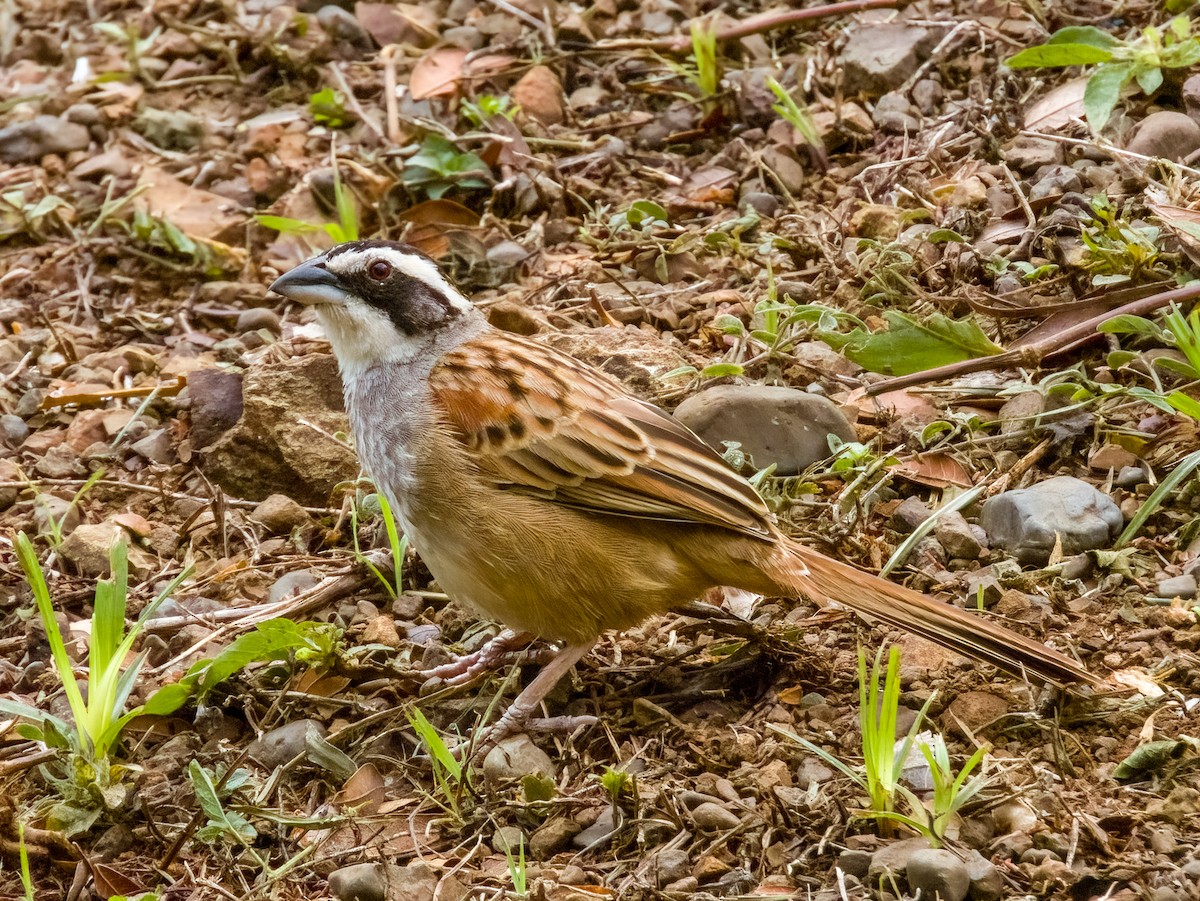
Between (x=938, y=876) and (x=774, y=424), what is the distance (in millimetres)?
2132

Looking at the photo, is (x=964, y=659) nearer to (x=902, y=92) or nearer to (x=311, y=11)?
(x=902, y=92)

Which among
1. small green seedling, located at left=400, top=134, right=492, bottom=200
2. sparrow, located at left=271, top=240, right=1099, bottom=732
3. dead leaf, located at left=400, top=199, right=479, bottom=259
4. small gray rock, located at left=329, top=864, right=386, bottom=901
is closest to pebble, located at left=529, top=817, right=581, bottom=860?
small gray rock, located at left=329, top=864, right=386, bottom=901

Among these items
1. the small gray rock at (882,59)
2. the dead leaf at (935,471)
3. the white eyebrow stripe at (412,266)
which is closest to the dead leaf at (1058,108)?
the small gray rock at (882,59)

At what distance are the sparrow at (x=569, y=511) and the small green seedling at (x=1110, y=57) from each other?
2.39 meters

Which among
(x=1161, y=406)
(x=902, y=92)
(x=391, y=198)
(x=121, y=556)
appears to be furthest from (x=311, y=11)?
(x=1161, y=406)

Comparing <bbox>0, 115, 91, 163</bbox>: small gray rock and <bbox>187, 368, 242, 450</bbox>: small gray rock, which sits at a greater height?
<bbox>0, 115, 91, 163</bbox>: small gray rock

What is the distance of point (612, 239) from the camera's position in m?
6.82

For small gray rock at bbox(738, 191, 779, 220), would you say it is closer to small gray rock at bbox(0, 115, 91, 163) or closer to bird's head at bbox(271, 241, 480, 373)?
bird's head at bbox(271, 241, 480, 373)

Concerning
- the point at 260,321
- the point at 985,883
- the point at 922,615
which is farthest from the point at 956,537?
the point at 260,321

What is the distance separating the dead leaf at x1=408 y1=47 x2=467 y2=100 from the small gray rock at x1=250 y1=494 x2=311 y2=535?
2855 mm

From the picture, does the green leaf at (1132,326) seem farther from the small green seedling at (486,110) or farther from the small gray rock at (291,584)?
the small green seedling at (486,110)

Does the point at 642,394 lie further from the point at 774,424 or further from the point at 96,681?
the point at 96,681

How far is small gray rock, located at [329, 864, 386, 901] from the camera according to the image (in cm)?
400

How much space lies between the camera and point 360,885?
157 inches
